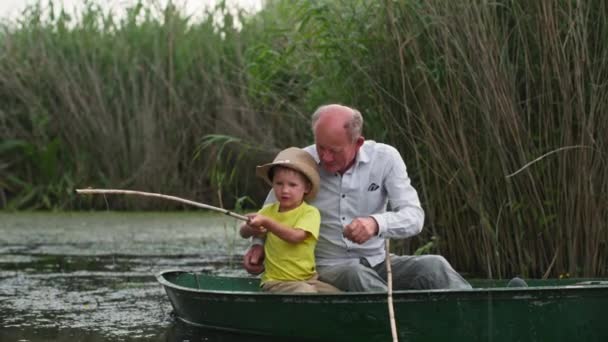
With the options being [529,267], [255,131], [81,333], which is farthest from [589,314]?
[255,131]

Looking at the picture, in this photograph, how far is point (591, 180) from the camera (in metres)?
5.81

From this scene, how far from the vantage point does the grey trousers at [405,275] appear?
484 cm

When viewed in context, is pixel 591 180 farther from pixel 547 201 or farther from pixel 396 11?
pixel 396 11

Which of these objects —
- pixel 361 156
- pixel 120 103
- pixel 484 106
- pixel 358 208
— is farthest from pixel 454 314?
pixel 120 103

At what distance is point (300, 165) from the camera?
15.6ft

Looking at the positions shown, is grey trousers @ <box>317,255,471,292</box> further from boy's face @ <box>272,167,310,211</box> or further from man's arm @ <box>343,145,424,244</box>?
boy's face @ <box>272,167,310,211</box>

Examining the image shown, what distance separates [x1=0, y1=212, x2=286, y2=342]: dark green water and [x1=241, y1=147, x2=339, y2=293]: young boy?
32 centimetres

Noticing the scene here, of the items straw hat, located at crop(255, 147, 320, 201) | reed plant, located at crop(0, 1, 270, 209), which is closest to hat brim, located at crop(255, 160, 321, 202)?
straw hat, located at crop(255, 147, 320, 201)

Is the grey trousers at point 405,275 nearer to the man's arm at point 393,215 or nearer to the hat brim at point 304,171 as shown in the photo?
the man's arm at point 393,215

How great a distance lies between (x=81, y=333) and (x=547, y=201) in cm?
226

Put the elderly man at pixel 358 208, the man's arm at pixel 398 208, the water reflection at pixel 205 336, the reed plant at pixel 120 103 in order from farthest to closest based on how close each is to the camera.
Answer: the reed plant at pixel 120 103 → the water reflection at pixel 205 336 → the elderly man at pixel 358 208 → the man's arm at pixel 398 208

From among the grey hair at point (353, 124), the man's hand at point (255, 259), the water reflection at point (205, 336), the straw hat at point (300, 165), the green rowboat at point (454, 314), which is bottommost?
the water reflection at point (205, 336)

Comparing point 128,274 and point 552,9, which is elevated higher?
point 552,9

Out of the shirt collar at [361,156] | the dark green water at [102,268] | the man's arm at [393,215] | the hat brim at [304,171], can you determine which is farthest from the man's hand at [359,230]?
the dark green water at [102,268]
